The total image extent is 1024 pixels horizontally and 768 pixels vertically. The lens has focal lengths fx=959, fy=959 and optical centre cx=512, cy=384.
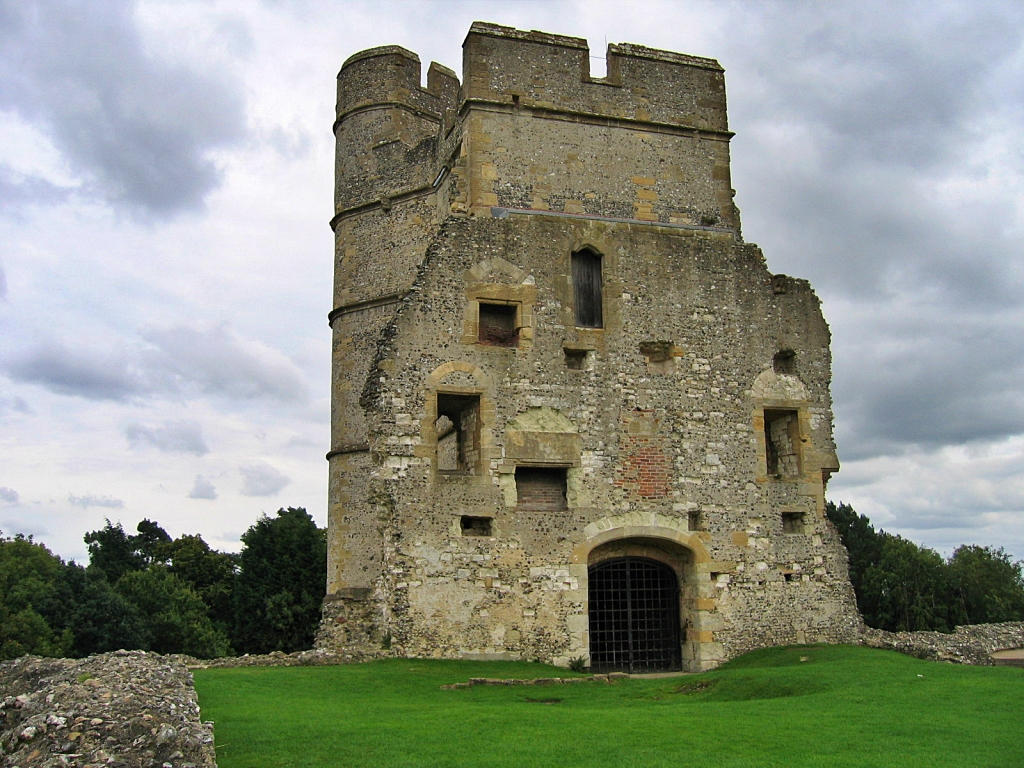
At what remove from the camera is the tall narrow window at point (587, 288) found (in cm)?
1766

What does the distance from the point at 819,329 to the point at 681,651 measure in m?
6.82

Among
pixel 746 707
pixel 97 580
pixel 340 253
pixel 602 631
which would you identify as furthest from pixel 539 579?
pixel 97 580

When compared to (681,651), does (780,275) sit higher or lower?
higher

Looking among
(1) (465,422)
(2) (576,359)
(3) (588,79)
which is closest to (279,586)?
(1) (465,422)

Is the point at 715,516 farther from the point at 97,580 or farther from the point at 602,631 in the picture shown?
the point at 97,580

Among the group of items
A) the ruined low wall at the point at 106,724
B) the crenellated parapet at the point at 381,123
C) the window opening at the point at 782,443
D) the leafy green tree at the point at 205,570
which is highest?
the crenellated parapet at the point at 381,123

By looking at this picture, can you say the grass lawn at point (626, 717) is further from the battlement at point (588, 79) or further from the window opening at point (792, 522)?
the battlement at point (588, 79)

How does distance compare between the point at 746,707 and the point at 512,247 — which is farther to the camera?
the point at 512,247

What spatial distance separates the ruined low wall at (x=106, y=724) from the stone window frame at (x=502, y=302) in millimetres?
8076

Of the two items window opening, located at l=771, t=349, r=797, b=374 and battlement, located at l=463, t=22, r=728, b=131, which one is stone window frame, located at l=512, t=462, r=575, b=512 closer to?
window opening, located at l=771, t=349, r=797, b=374

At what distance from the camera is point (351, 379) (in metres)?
23.0

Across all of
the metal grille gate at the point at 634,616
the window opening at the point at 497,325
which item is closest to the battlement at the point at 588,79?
the window opening at the point at 497,325

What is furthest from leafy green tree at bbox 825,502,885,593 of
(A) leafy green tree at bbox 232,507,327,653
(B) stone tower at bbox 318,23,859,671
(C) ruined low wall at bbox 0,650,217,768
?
(C) ruined low wall at bbox 0,650,217,768

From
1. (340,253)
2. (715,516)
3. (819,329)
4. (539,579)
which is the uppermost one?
(340,253)
